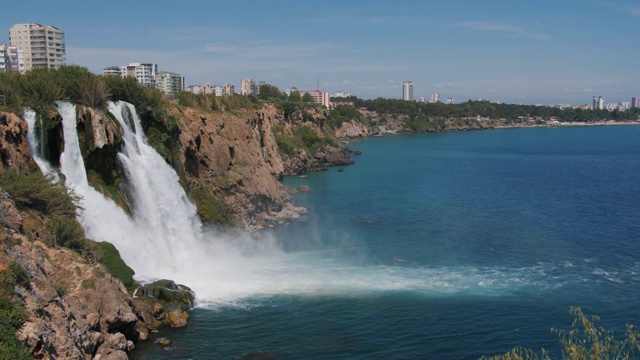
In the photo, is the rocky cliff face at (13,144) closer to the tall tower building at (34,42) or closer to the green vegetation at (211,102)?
the green vegetation at (211,102)

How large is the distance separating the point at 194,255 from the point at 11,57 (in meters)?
80.1

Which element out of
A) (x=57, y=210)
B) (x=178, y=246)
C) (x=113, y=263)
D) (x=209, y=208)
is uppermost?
(x=57, y=210)

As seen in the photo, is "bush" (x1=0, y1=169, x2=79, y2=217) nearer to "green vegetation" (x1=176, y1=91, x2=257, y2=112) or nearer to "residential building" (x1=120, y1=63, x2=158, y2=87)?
"green vegetation" (x1=176, y1=91, x2=257, y2=112)

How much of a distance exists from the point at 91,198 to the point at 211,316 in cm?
835

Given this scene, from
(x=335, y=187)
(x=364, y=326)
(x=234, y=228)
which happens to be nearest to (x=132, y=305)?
(x=364, y=326)

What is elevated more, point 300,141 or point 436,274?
point 300,141

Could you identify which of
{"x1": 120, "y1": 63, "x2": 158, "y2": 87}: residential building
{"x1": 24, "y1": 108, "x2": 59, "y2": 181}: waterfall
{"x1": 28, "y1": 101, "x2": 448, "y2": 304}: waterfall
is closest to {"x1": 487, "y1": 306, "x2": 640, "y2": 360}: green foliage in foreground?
{"x1": 28, "y1": 101, "x2": 448, "y2": 304}: waterfall

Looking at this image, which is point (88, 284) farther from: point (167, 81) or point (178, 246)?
point (167, 81)

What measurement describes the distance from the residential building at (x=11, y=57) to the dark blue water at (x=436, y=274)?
57.2 metres

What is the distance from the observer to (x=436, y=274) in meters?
31.6

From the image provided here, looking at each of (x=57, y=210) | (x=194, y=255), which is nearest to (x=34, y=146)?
(x=57, y=210)

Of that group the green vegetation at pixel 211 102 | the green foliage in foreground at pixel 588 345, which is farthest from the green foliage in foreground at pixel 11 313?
the green vegetation at pixel 211 102

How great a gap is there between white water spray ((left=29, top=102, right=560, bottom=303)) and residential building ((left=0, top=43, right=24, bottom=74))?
70.7 metres

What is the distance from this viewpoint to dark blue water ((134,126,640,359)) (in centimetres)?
2316
